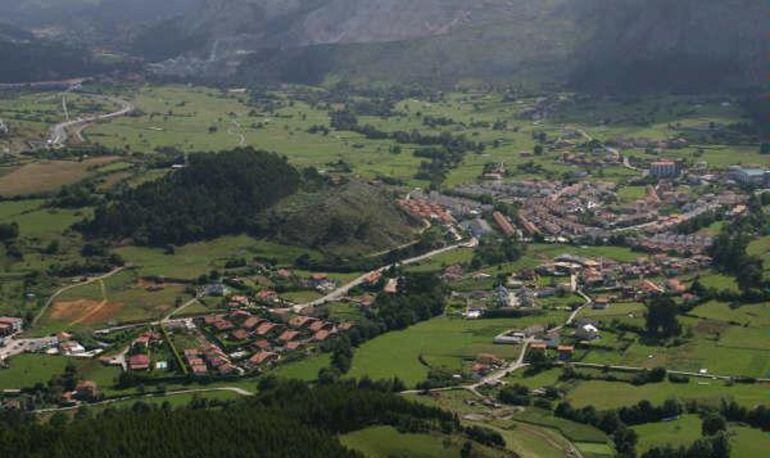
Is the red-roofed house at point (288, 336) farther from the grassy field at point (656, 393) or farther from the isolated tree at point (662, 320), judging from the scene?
the isolated tree at point (662, 320)

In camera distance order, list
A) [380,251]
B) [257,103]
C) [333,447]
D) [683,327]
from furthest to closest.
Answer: [257,103], [380,251], [683,327], [333,447]

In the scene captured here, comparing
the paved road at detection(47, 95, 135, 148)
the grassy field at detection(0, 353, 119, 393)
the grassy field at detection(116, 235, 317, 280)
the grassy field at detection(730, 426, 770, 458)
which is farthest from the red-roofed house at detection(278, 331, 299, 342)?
the paved road at detection(47, 95, 135, 148)

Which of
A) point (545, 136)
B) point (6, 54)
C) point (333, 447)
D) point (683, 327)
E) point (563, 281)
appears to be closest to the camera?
point (333, 447)

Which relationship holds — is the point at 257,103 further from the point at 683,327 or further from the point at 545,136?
the point at 683,327

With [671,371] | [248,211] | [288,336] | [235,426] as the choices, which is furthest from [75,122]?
[235,426]

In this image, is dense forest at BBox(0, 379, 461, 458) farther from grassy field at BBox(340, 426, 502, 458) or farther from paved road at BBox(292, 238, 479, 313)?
paved road at BBox(292, 238, 479, 313)

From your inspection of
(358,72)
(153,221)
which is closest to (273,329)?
(153,221)

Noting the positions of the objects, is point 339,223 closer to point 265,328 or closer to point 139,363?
point 265,328

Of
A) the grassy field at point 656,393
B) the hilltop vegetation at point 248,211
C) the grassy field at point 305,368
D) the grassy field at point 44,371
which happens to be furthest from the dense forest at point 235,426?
Answer: the hilltop vegetation at point 248,211
